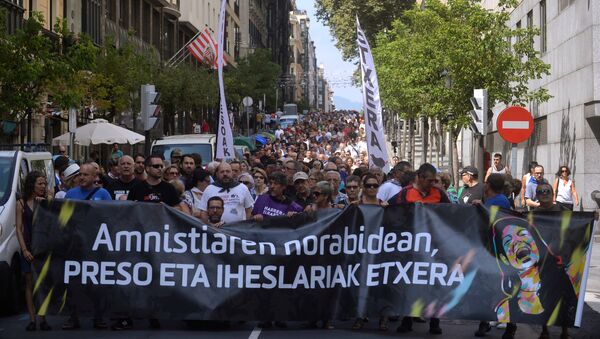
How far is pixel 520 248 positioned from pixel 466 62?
752 inches

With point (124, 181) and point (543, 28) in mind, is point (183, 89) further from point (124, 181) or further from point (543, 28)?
point (124, 181)

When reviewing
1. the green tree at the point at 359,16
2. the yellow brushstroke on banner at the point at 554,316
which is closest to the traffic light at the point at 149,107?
the yellow brushstroke on banner at the point at 554,316

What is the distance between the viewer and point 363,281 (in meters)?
11.4

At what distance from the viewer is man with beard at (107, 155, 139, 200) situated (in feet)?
43.6

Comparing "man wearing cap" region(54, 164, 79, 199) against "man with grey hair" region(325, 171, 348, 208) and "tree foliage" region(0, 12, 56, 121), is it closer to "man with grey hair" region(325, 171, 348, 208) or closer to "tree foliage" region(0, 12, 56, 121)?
"man with grey hair" region(325, 171, 348, 208)

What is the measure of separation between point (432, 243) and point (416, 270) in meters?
0.31

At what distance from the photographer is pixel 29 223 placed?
11.8 meters

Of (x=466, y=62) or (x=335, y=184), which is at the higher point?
(x=466, y=62)

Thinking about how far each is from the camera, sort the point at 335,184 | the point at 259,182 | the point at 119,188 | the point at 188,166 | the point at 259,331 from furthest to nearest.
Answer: the point at 188,166 → the point at 259,182 → the point at 335,184 → the point at 119,188 → the point at 259,331

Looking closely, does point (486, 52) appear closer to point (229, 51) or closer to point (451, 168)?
point (451, 168)

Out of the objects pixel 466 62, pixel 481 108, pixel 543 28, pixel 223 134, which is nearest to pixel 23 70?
pixel 223 134

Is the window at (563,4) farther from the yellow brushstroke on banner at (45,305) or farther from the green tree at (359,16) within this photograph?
the green tree at (359,16)

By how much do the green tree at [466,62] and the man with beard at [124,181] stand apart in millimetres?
17221

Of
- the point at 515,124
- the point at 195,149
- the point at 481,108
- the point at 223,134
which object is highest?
the point at 481,108
